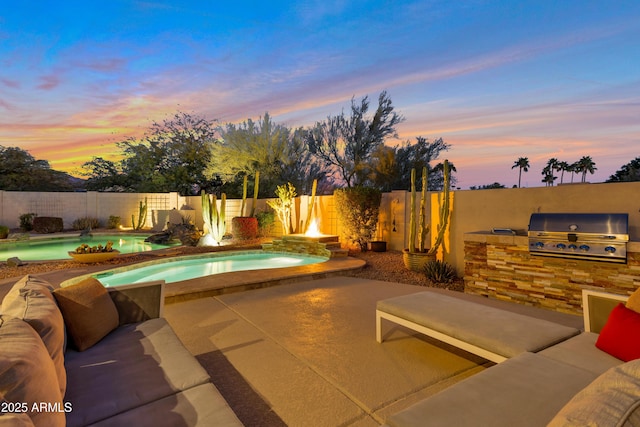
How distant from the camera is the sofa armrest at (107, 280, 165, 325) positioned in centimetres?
253

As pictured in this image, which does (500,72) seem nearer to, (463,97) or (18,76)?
(463,97)

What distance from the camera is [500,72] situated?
288 inches

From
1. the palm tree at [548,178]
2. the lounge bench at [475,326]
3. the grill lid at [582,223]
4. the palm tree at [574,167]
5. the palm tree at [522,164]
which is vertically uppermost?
the palm tree at [522,164]

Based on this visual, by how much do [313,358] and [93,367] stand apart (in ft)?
5.40

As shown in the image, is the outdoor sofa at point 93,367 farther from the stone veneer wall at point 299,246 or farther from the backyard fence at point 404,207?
the stone veneer wall at point 299,246

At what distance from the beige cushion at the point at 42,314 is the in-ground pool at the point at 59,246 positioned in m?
8.51

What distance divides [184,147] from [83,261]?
1372 centimetres

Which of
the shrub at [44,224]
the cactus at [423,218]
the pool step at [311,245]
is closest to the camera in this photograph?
the cactus at [423,218]

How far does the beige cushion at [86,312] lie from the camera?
6.75 feet

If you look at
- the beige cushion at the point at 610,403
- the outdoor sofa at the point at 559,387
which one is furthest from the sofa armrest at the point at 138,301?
the beige cushion at the point at 610,403

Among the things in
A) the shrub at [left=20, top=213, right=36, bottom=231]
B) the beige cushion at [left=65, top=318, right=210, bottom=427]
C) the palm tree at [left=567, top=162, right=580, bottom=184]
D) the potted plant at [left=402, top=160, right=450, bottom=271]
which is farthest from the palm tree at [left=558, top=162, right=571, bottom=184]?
the shrub at [left=20, top=213, right=36, bottom=231]

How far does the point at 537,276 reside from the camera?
4.12m

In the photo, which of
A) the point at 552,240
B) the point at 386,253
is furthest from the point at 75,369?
the point at 386,253

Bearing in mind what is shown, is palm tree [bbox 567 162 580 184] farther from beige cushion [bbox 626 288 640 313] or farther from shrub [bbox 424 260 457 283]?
beige cushion [bbox 626 288 640 313]
